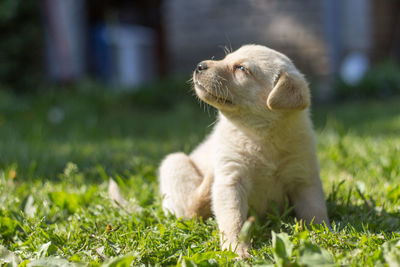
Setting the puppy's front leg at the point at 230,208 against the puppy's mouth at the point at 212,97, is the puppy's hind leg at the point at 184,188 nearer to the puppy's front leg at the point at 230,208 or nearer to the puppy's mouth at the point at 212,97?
the puppy's front leg at the point at 230,208

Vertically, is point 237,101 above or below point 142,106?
above

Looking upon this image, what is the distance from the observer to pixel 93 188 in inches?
111

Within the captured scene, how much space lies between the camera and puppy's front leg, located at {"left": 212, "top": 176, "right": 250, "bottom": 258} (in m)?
2.02

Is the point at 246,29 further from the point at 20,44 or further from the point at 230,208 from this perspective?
the point at 230,208

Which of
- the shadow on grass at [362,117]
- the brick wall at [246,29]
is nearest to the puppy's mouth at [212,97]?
the shadow on grass at [362,117]

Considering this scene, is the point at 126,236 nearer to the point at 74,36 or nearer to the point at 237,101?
the point at 237,101

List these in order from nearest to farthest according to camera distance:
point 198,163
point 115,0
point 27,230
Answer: point 27,230, point 198,163, point 115,0

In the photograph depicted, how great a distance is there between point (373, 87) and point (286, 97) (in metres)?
7.35

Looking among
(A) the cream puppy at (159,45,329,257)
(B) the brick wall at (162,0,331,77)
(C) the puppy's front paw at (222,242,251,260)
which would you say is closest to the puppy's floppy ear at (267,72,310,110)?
(A) the cream puppy at (159,45,329,257)

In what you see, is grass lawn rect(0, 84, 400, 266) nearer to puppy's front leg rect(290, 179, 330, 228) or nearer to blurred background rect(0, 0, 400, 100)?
puppy's front leg rect(290, 179, 330, 228)

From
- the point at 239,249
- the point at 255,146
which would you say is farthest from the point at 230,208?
the point at 255,146

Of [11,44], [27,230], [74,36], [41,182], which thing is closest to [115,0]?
[74,36]

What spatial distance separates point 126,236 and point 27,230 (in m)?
Result: 0.58

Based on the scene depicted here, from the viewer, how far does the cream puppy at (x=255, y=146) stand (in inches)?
87.0
